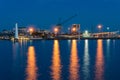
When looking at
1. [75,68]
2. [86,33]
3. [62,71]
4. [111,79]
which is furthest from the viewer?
[86,33]

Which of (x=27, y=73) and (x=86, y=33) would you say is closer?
(x=27, y=73)

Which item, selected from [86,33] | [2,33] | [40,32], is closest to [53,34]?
[40,32]

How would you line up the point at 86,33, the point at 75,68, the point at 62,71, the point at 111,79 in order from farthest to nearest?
the point at 86,33 → the point at 75,68 → the point at 62,71 → the point at 111,79

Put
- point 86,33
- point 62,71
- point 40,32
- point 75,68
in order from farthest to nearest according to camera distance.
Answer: point 86,33 → point 40,32 → point 75,68 → point 62,71

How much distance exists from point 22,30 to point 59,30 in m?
16.3

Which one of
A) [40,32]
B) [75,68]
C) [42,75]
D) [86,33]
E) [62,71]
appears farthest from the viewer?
[86,33]

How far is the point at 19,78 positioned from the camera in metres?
21.4

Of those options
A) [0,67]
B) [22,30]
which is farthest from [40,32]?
[0,67]

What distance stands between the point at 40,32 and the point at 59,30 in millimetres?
13268

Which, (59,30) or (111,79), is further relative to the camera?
(59,30)

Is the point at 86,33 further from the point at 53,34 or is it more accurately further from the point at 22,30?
the point at 22,30

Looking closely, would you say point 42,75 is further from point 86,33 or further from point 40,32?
point 86,33

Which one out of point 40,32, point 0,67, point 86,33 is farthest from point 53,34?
point 0,67

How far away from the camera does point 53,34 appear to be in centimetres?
15688
